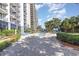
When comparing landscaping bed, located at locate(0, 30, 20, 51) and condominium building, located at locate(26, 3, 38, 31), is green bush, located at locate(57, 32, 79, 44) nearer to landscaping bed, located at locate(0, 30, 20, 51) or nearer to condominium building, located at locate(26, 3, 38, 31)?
condominium building, located at locate(26, 3, 38, 31)

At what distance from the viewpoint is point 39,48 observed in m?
3.20

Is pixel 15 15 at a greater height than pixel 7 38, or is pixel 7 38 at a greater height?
pixel 15 15

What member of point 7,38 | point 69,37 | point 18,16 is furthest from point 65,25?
point 7,38

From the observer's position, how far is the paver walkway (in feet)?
10.3

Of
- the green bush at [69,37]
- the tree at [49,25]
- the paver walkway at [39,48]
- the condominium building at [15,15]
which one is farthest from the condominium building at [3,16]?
the green bush at [69,37]

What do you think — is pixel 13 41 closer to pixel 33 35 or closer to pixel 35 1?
pixel 33 35

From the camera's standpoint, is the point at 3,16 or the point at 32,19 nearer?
the point at 3,16

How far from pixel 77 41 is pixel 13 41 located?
116 cm

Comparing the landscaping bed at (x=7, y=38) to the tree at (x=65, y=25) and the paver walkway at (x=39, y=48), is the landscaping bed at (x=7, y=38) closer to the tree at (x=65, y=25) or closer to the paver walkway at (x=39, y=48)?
the paver walkway at (x=39, y=48)

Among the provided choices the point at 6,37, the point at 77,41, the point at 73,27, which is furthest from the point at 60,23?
the point at 6,37

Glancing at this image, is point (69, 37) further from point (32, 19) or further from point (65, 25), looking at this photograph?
point (32, 19)

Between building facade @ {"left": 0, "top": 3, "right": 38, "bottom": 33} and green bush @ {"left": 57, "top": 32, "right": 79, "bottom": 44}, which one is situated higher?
building facade @ {"left": 0, "top": 3, "right": 38, "bottom": 33}

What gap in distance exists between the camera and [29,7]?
3213 mm

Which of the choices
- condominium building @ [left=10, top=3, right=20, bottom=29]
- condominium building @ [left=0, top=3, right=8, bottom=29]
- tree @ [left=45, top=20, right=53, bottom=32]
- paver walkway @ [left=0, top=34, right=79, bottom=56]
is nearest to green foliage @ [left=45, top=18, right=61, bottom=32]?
tree @ [left=45, top=20, right=53, bottom=32]
